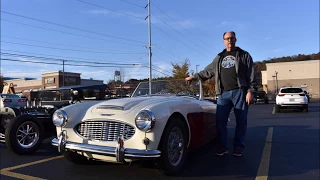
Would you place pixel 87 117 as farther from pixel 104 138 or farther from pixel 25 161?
pixel 25 161

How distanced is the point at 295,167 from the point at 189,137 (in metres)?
1.64

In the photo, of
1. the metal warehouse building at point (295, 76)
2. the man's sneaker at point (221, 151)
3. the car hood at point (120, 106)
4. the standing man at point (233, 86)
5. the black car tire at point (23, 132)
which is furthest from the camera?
the metal warehouse building at point (295, 76)

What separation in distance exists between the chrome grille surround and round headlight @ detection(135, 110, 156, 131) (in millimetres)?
143

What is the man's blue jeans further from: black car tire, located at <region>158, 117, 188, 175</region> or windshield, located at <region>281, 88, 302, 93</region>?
windshield, located at <region>281, 88, 302, 93</region>

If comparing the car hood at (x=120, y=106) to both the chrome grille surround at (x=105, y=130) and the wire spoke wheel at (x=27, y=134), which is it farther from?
the wire spoke wheel at (x=27, y=134)

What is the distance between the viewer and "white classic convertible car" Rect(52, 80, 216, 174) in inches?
131

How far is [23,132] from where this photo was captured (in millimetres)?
5426

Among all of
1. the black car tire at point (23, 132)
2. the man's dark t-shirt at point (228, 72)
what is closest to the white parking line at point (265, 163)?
the man's dark t-shirt at point (228, 72)

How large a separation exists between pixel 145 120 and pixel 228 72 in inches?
74.8

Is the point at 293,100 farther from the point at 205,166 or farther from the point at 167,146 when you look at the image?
the point at 167,146

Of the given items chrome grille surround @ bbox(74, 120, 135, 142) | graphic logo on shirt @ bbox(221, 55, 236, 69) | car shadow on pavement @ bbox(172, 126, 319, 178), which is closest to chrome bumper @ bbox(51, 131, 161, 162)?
chrome grille surround @ bbox(74, 120, 135, 142)

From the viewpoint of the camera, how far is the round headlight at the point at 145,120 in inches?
130

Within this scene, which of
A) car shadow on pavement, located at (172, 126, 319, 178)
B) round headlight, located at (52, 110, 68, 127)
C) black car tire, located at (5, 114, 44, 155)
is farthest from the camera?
black car tire, located at (5, 114, 44, 155)

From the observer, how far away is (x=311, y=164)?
174 inches
